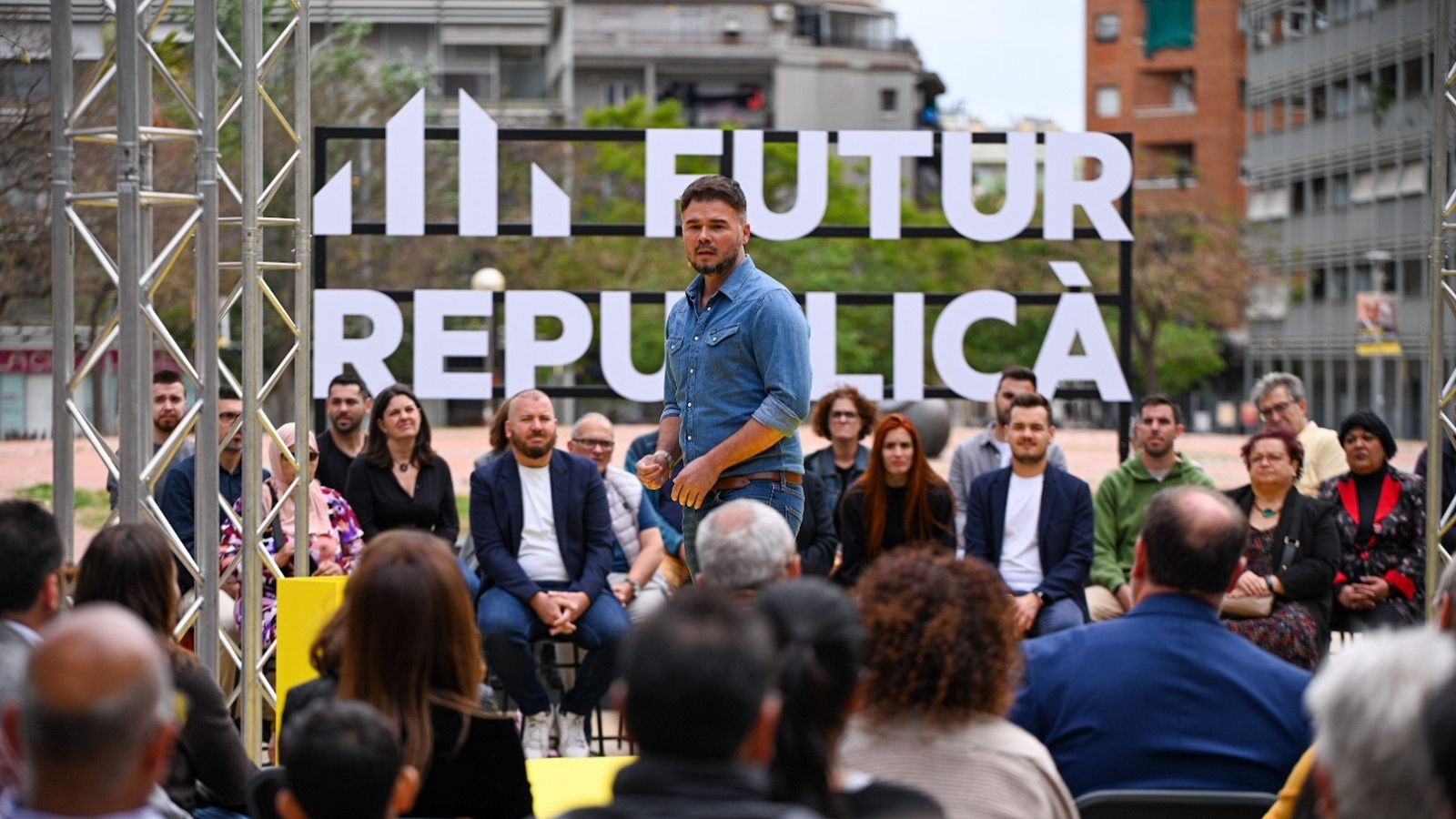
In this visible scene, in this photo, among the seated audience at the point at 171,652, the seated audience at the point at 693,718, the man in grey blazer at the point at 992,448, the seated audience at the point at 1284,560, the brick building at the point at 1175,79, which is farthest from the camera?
the brick building at the point at 1175,79

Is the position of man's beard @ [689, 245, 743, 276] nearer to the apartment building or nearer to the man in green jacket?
the man in green jacket

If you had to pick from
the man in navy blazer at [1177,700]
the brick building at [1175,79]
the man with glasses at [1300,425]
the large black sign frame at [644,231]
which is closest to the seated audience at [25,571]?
the man in navy blazer at [1177,700]

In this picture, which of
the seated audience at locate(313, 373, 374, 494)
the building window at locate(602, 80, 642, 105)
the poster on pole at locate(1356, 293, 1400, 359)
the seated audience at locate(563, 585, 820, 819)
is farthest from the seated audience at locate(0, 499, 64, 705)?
the building window at locate(602, 80, 642, 105)

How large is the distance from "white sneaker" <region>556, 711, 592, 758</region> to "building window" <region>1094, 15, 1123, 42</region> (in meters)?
60.9

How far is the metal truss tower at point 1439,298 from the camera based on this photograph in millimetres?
6348

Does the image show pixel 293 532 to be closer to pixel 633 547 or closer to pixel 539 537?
pixel 539 537

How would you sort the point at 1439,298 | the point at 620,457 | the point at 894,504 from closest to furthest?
the point at 1439,298 < the point at 894,504 < the point at 620,457

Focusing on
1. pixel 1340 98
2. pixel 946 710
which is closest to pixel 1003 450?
pixel 946 710

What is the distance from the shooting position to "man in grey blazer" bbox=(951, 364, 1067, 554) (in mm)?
8711

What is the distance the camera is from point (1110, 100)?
211 feet

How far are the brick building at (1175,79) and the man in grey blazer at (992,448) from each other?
52.4 meters

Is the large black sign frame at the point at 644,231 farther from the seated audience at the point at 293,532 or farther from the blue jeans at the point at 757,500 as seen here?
the blue jeans at the point at 757,500

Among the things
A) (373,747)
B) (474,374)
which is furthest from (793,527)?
(474,374)

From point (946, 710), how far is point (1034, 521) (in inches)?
187
